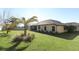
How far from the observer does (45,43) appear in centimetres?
352

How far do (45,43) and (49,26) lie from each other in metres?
0.29

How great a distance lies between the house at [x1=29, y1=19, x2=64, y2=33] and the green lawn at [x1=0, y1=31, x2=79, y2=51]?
3.8 inches

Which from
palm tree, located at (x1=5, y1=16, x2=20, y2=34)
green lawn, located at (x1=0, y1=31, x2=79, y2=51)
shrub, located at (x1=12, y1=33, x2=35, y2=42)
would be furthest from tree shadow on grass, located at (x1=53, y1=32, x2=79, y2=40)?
palm tree, located at (x1=5, y1=16, x2=20, y2=34)

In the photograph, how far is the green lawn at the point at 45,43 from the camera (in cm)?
350

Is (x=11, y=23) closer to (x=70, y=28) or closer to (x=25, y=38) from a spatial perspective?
(x=25, y=38)

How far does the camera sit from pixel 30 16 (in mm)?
3527

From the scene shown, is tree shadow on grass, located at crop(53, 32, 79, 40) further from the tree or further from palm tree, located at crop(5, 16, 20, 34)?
palm tree, located at crop(5, 16, 20, 34)

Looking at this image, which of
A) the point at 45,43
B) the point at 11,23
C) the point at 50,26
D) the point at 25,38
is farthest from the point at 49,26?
the point at 11,23

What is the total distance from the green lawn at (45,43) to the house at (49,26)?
97 millimetres

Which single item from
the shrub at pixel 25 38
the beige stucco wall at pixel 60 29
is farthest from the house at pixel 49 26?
the shrub at pixel 25 38

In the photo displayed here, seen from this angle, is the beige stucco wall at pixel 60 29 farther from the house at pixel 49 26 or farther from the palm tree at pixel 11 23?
the palm tree at pixel 11 23
